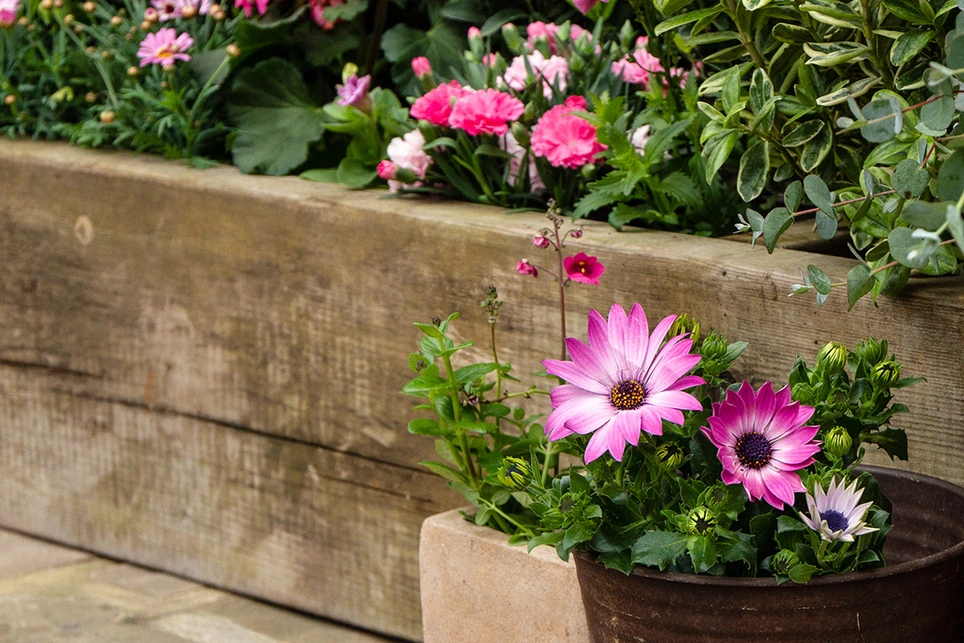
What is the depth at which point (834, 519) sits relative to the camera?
3.24ft

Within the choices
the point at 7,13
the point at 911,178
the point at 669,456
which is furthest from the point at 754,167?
the point at 7,13

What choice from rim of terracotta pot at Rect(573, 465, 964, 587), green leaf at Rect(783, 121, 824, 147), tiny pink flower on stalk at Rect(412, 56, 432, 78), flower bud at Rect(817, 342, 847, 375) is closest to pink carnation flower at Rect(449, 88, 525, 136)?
tiny pink flower on stalk at Rect(412, 56, 432, 78)

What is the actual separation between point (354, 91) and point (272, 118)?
0.23 m

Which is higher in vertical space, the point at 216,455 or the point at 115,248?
the point at 115,248

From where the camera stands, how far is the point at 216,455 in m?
1.98

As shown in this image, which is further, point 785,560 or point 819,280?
point 819,280

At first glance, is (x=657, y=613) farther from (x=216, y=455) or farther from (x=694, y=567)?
(x=216, y=455)

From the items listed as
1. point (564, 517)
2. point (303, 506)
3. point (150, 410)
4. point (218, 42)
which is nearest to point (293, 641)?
point (303, 506)

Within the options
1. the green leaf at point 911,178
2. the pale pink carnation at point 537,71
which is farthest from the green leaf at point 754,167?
the pale pink carnation at point 537,71

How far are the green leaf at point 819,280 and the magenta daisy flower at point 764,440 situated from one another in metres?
0.14

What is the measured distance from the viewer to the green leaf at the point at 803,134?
4.14 ft

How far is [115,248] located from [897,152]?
4.46 ft

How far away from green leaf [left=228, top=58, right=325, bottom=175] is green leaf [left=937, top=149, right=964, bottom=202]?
1277mm

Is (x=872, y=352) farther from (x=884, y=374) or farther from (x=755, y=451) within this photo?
(x=755, y=451)
